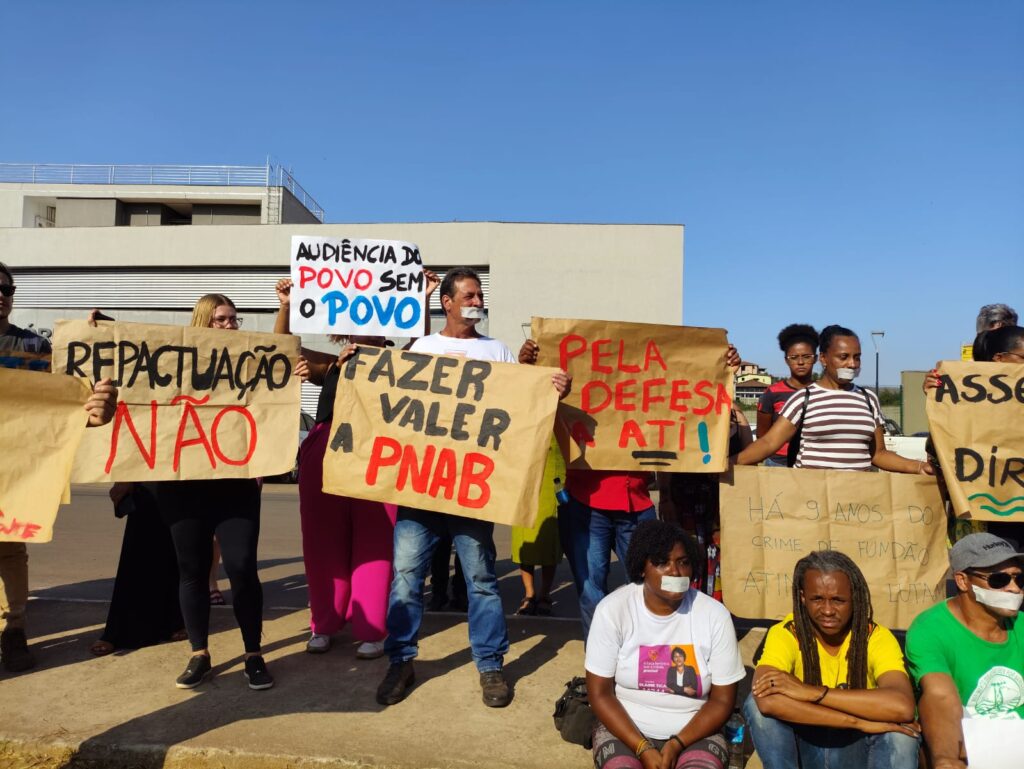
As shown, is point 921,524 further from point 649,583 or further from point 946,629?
point 649,583

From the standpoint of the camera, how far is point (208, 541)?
164 inches

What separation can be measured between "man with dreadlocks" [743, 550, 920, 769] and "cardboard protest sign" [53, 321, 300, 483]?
A: 2.57 metres

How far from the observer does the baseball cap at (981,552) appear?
2.98 meters

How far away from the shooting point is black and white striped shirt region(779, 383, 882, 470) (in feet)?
13.5

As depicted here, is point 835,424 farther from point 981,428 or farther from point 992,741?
point 992,741

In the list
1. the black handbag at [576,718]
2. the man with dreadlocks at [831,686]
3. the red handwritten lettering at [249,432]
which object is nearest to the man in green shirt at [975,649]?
the man with dreadlocks at [831,686]

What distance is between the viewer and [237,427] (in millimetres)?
4312

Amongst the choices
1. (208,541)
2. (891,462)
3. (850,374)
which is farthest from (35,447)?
(891,462)

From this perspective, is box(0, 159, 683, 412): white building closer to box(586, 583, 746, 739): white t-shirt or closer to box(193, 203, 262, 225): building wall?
box(193, 203, 262, 225): building wall

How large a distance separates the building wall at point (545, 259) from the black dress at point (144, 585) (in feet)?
71.6

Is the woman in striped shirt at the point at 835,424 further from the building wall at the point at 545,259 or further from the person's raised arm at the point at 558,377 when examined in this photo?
the building wall at the point at 545,259

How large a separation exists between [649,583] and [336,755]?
1.52 m

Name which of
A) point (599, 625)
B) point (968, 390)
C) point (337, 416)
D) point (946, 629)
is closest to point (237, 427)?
point (337, 416)

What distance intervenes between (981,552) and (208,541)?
11.8 feet
